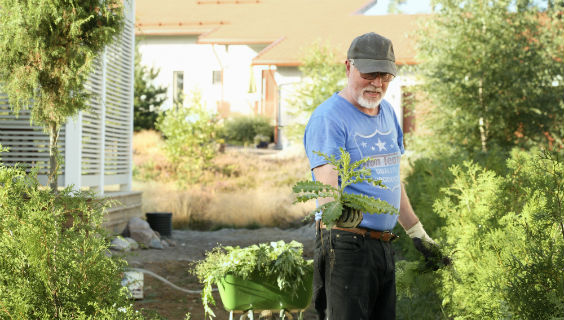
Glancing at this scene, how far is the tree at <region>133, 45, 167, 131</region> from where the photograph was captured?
77.8 feet

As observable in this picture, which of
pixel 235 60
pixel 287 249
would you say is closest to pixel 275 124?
pixel 235 60

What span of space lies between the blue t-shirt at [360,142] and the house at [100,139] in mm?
4079

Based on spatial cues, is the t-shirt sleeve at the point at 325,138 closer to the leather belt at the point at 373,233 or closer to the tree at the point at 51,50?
the leather belt at the point at 373,233

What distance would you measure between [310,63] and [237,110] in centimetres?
751

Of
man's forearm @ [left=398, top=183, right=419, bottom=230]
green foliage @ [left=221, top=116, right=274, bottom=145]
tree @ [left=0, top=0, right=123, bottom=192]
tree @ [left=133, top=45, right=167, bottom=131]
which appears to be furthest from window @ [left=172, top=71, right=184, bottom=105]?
man's forearm @ [left=398, top=183, right=419, bottom=230]

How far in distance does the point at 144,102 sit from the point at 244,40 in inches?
162

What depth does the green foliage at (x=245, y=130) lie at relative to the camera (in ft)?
74.1

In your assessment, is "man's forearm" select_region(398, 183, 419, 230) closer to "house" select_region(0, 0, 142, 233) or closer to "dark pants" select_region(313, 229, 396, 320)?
"dark pants" select_region(313, 229, 396, 320)

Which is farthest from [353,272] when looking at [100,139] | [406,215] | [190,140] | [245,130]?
[245,130]

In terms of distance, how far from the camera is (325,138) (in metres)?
3.14

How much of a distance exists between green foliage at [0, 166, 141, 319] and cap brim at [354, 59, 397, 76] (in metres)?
1.38

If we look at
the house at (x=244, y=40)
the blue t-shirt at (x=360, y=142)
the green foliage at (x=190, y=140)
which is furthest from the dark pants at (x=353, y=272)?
the house at (x=244, y=40)

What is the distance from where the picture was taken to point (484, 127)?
13.0 metres

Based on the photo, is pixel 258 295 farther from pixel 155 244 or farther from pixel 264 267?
pixel 155 244
